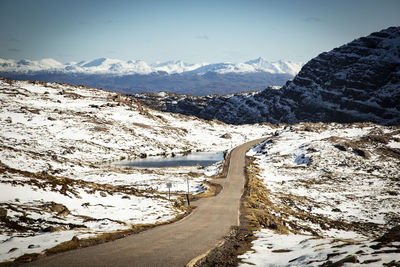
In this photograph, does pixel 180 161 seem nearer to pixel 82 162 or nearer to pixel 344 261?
pixel 82 162

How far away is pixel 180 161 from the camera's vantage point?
319 ft

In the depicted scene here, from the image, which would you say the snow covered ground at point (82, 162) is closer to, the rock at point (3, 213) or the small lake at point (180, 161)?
the rock at point (3, 213)

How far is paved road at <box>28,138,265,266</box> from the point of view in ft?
52.4

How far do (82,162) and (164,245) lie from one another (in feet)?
237

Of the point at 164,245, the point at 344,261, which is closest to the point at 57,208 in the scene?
the point at 164,245

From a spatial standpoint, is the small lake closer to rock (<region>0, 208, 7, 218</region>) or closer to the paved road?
the paved road

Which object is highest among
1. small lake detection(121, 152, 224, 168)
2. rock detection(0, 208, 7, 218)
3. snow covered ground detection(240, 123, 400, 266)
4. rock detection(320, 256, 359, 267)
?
rock detection(320, 256, 359, 267)

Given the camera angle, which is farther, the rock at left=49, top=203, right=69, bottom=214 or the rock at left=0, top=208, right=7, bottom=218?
the rock at left=49, top=203, right=69, bottom=214

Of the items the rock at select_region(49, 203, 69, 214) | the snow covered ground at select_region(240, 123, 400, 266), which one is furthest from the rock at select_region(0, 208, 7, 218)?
the snow covered ground at select_region(240, 123, 400, 266)

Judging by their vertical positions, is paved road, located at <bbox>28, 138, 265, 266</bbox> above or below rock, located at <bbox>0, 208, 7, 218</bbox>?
below

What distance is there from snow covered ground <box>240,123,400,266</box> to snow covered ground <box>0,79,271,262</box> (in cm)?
1222

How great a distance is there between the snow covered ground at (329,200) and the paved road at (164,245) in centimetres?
355

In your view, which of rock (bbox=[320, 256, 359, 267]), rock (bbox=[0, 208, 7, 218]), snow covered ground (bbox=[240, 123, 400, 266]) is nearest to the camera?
rock (bbox=[320, 256, 359, 267])

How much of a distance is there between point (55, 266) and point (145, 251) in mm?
5256
